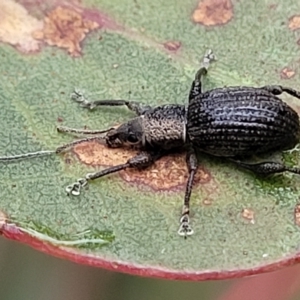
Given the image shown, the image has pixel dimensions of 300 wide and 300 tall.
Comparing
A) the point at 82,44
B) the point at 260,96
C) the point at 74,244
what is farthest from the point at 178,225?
the point at 82,44

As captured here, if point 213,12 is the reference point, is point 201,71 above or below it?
below

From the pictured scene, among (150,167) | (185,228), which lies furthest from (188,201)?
(150,167)

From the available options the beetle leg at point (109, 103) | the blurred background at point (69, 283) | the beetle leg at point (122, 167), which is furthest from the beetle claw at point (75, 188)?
the blurred background at point (69, 283)

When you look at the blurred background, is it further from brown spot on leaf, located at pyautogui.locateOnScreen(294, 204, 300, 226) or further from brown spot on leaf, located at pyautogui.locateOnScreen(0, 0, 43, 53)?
brown spot on leaf, located at pyautogui.locateOnScreen(0, 0, 43, 53)

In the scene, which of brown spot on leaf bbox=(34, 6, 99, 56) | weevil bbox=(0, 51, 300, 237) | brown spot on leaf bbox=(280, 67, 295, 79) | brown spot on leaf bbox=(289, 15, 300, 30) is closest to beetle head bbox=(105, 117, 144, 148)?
weevil bbox=(0, 51, 300, 237)

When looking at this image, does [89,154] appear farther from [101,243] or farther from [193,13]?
[193,13]

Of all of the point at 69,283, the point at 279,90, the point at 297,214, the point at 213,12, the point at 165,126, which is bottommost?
the point at 69,283

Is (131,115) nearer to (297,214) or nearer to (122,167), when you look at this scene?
(122,167)
